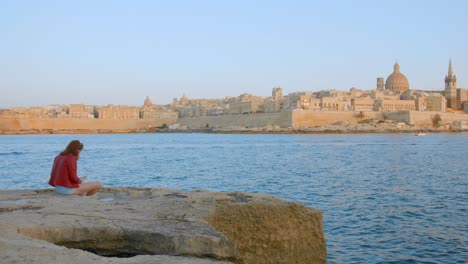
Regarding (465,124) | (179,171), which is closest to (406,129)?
(465,124)

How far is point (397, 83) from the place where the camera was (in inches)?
3915

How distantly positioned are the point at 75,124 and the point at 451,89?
66.5 meters

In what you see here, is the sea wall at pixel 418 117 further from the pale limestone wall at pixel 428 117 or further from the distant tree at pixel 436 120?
the distant tree at pixel 436 120

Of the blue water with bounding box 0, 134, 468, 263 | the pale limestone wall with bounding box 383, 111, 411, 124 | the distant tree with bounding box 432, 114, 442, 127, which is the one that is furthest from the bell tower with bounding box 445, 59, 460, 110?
the blue water with bounding box 0, 134, 468, 263

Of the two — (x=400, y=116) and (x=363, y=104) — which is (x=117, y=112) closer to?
(x=363, y=104)

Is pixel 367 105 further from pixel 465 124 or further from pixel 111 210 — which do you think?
pixel 111 210

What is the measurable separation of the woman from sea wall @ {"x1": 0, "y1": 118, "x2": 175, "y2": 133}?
3041 inches

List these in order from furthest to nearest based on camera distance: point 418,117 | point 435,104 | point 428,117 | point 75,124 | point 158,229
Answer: point 75,124
point 435,104
point 428,117
point 418,117
point 158,229

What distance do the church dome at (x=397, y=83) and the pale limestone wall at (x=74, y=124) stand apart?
40.9 m

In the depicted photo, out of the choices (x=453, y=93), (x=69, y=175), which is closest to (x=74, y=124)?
(x=453, y=93)

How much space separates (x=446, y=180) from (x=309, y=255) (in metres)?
9.28

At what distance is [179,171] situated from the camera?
15617mm

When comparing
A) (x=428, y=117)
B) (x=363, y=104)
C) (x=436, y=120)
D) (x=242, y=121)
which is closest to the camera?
(x=428, y=117)

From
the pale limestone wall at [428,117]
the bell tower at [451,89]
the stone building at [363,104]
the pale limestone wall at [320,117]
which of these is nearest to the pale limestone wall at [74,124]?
the stone building at [363,104]
